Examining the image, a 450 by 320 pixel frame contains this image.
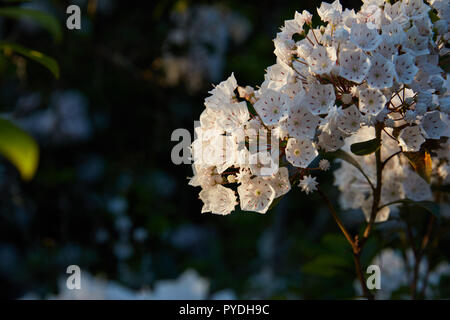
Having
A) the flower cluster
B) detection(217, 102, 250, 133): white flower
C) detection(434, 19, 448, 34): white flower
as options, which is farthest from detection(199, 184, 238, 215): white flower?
detection(434, 19, 448, 34): white flower

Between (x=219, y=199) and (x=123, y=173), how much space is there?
8.74 ft

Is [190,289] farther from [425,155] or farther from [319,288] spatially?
[319,288]

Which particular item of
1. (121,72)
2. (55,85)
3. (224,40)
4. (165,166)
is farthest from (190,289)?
(224,40)

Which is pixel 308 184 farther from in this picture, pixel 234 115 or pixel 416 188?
pixel 416 188

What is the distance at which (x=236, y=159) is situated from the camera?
1.04 m

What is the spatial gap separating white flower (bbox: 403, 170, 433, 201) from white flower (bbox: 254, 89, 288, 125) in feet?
1.77

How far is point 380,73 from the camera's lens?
1022 millimetres

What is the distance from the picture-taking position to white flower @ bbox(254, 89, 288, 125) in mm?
1019

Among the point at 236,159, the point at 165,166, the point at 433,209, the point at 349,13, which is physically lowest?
the point at 433,209

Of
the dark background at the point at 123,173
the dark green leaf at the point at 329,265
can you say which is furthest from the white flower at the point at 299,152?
the dark background at the point at 123,173

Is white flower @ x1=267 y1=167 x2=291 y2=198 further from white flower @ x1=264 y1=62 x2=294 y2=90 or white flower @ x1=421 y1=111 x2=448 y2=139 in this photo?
white flower @ x1=421 y1=111 x2=448 y2=139

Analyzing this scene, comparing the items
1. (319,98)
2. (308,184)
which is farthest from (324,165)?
(319,98)

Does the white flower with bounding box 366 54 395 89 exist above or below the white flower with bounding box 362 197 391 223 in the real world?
above

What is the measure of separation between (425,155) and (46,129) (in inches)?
130
